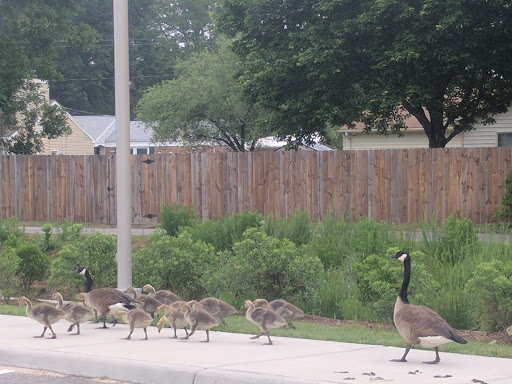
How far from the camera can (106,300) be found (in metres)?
10.4

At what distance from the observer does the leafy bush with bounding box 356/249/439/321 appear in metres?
10.8

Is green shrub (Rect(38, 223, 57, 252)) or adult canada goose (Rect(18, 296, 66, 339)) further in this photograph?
green shrub (Rect(38, 223, 57, 252))

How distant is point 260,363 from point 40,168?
20.0 m

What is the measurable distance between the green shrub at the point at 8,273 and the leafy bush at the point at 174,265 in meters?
2.60

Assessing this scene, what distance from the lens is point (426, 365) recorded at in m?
8.10

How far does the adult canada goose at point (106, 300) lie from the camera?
34.0 feet

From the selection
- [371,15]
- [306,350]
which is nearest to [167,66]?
[371,15]

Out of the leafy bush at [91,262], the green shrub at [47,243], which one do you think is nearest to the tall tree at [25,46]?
the green shrub at [47,243]

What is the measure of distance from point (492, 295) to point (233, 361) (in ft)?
12.0

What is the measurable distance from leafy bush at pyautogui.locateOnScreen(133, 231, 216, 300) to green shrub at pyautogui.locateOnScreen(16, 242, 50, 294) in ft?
11.0

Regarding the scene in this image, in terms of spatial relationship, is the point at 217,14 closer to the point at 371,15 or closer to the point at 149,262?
the point at 371,15

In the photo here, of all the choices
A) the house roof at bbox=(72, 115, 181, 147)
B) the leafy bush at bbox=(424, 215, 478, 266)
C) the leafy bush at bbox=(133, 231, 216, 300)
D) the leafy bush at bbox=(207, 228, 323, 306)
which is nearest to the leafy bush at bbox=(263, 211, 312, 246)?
the leafy bush at bbox=(424, 215, 478, 266)

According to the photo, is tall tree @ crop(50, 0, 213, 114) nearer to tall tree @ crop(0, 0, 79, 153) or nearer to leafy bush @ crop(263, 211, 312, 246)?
tall tree @ crop(0, 0, 79, 153)

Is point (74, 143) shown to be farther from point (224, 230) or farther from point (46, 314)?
point (46, 314)
